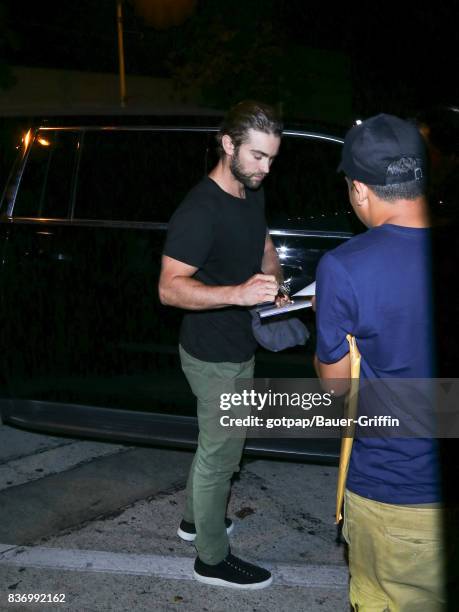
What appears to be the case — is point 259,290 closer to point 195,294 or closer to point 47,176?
point 195,294

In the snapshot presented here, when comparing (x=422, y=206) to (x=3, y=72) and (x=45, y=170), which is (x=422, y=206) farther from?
(x=3, y=72)

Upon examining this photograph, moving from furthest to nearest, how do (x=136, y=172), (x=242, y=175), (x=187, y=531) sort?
1. (x=136, y=172)
2. (x=187, y=531)
3. (x=242, y=175)

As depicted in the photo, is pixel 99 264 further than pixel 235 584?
Yes

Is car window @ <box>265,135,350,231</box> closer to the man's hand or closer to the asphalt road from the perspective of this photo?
the man's hand

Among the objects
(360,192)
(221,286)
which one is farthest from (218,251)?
(360,192)

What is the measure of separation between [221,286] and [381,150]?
1.01 m

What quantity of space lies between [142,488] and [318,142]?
1957 millimetres

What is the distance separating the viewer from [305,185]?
11.3 feet

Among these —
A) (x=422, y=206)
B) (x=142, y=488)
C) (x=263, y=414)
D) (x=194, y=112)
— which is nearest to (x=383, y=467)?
(x=422, y=206)

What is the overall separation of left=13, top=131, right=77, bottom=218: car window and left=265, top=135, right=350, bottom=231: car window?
1058mm

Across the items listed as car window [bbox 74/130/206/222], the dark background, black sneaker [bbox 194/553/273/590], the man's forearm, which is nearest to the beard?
the man's forearm

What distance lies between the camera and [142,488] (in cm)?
362

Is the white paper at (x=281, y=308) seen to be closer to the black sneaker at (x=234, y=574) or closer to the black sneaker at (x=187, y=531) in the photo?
the black sneaker at (x=234, y=574)

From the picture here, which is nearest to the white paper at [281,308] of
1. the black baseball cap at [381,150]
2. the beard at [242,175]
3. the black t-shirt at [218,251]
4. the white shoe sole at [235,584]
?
the black t-shirt at [218,251]
